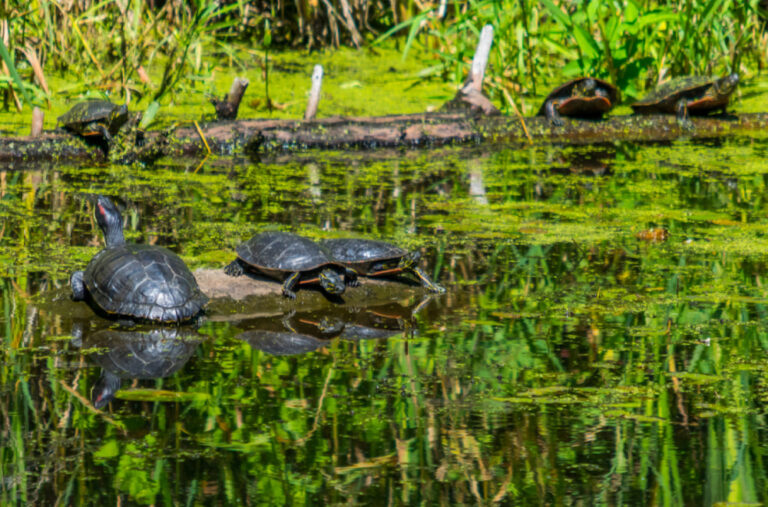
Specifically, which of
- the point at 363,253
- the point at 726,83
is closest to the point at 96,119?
the point at 363,253

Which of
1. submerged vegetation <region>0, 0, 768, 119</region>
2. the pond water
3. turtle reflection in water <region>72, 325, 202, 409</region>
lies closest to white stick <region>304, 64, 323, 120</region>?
submerged vegetation <region>0, 0, 768, 119</region>

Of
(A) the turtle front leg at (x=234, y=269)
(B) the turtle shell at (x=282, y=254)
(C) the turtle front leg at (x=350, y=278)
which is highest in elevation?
(B) the turtle shell at (x=282, y=254)

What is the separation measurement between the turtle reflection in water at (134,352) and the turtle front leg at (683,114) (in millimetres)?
5808

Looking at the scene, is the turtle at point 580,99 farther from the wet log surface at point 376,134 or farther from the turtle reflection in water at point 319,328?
the turtle reflection in water at point 319,328

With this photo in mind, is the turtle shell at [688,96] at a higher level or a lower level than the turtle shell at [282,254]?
higher

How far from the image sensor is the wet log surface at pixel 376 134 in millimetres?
7000

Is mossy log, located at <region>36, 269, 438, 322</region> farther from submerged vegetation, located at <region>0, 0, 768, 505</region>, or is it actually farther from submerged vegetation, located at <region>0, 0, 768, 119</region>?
submerged vegetation, located at <region>0, 0, 768, 119</region>

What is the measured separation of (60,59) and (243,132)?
2174 mm

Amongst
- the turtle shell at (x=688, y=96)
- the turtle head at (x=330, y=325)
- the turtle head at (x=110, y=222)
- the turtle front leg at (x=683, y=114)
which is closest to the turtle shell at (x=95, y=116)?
the turtle head at (x=110, y=222)

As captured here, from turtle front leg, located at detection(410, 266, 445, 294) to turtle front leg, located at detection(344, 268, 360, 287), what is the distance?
244 mm

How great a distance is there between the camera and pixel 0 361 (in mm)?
3359

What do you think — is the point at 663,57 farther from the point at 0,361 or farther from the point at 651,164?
the point at 0,361

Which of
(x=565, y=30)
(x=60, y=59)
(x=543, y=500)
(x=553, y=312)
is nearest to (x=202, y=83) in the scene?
(x=60, y=59)

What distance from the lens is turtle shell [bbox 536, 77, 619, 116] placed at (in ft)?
26.2
